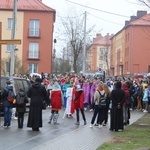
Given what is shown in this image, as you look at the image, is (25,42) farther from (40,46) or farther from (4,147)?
(4,147)

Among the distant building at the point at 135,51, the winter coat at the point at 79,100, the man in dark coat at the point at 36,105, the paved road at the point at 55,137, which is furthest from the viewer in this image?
the distant building at the point at 135,51

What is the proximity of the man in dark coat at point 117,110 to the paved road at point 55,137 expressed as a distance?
1.25 ft

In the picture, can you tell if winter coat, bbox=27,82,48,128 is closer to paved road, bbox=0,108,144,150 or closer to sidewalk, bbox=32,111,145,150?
paved road, bbox=0,108,144,150

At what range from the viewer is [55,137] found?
1513 cm

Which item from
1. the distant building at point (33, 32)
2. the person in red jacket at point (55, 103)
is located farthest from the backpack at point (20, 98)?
the distant building at point (33, 32)

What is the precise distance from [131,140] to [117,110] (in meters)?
3.41

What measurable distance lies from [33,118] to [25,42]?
48768mm

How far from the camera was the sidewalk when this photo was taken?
1282 centimetres

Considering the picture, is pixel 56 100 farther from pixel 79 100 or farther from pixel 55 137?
pixel 55 137

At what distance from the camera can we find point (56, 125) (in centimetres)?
1897

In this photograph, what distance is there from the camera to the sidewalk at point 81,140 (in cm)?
1282

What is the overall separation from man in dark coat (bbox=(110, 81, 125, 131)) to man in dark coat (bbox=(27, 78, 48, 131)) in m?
2.46

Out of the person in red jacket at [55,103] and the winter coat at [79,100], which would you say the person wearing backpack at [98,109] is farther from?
the person in red jacket at [55,103]

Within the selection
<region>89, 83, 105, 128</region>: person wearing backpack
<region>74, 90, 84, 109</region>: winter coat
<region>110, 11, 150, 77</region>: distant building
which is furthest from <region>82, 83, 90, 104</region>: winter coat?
<region>110, 11, 150, 77</region>: distant building
